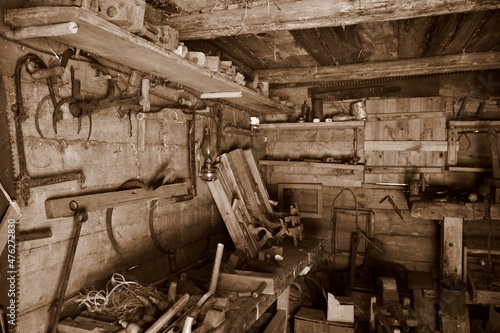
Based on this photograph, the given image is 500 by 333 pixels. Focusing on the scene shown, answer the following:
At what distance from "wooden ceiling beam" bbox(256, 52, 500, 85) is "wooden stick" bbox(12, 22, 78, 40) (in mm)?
3739

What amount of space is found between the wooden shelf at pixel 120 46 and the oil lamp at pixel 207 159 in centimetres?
64

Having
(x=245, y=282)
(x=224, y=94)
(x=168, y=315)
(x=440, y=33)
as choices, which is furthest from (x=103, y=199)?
(x=440, y=33)

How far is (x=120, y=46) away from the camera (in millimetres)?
2355

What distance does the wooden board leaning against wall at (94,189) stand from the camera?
2.25 meters

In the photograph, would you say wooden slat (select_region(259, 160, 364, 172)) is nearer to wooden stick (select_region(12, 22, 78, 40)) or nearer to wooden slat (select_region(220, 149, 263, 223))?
wooden slat (select_region(220, 149, 263, 223))

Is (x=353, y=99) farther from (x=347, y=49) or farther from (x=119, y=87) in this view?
(x=119, y=87)

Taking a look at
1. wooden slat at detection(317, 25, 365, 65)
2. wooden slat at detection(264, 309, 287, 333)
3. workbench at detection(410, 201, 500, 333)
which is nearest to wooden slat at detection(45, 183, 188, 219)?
wooden slat at detection(264, 309, 287, 333)

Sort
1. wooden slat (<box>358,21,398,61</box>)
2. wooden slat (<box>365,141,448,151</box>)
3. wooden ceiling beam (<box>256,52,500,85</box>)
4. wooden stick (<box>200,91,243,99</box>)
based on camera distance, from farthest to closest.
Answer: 1. wooden slat (<box>365,141,448,151</box>)
2. wooden ceiling beam (<box>256,52,500,85</box>)
3. wooden stick (<box>200,91,243,99</box>)
4. wooden slat (<box>358,21,398,61</box>)

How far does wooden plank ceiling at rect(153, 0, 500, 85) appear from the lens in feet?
11.5

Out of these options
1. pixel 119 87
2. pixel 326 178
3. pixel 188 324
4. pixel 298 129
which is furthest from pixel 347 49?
pixel 188 324

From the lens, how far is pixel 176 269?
12.6ft

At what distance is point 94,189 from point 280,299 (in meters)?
2.90

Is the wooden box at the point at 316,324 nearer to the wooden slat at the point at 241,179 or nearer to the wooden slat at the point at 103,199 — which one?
the wooden slat at the point at 241,179

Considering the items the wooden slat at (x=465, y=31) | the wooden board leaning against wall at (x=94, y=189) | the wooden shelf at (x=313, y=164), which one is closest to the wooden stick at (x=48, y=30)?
the wooden board leaning against wall at (x=94, y=189)
